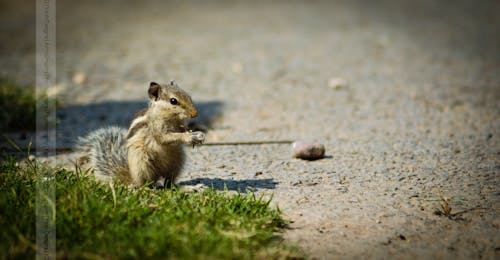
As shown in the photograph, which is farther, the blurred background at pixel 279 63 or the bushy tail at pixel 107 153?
the blurred background at pixel 279 63

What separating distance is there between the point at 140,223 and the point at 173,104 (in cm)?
95

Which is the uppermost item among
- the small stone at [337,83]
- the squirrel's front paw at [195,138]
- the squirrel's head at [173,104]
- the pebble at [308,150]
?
the small stone at [337,83]

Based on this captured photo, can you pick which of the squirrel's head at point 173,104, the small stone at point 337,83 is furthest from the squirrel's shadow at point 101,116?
the small stone at point 337,83

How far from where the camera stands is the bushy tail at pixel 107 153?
3545mm

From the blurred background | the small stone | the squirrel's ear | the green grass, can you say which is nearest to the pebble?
the blurred background

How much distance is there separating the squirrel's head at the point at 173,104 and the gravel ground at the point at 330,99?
0.58 m

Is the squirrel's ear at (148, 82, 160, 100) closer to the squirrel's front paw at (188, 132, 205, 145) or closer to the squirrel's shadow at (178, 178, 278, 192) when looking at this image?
the squirrel's front paw at (188, 132, 205, 145)

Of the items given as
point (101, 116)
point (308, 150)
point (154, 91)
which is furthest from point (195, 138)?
point (101, 116)

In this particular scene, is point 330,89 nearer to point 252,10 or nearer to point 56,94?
point 56,94

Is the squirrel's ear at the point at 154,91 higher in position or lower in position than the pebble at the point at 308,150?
higher

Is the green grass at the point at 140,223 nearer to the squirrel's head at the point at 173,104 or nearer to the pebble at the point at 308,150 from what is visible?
the squirrel's head at the point at 173,104

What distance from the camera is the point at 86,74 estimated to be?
24.2 ft

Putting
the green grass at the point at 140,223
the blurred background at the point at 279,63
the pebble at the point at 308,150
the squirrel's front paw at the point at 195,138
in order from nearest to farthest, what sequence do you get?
the green grass at the point at 140,223
the squirrel's front paw at the point at 195,138
the pebble at the point at 308,150
the blurred background at the point at 279,63

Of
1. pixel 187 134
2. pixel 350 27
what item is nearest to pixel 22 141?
pixel 187 134
